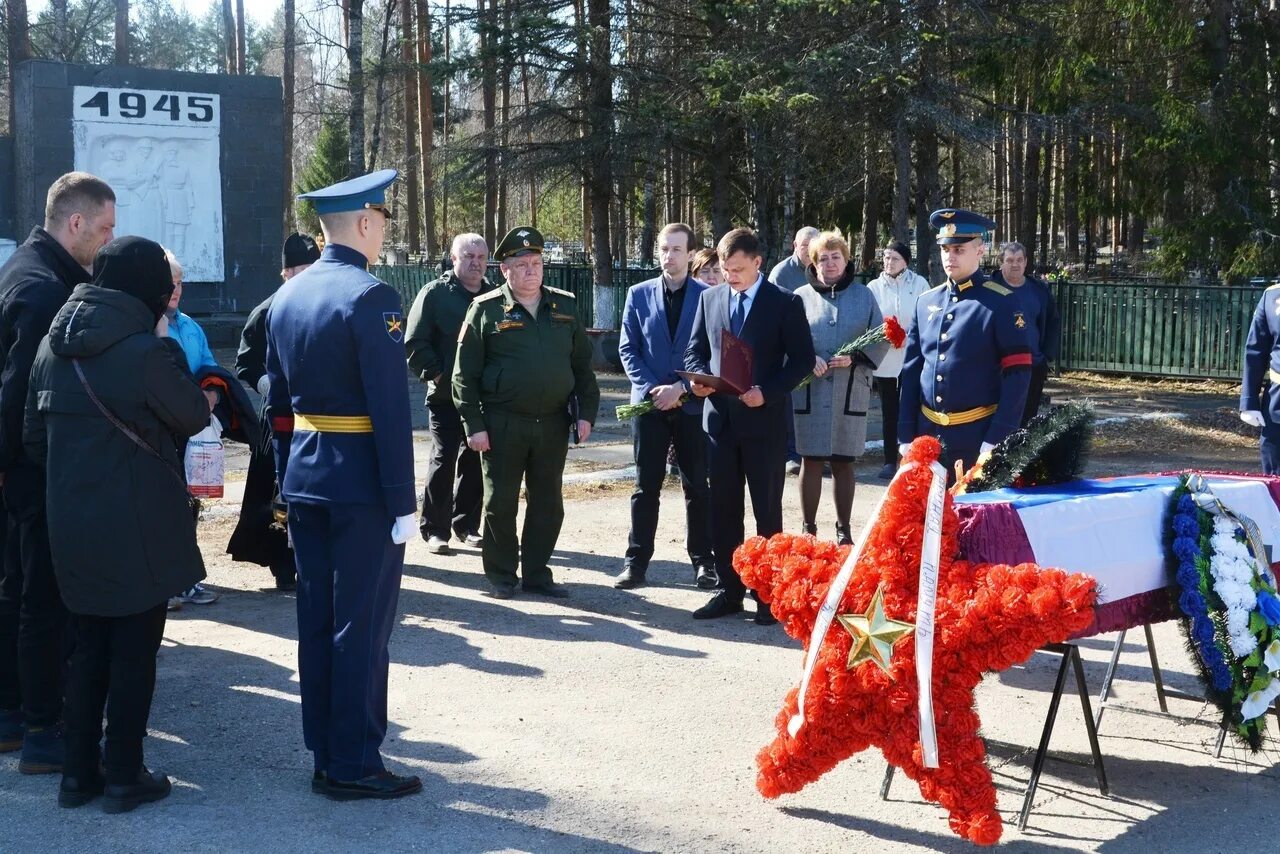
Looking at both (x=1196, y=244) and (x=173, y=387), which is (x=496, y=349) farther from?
(x=1196, y=244)

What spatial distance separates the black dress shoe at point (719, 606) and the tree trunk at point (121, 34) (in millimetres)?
33529

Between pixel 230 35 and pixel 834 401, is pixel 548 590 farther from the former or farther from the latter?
pixel 230 35

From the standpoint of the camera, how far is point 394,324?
443 cm

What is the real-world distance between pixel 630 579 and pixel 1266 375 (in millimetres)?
3541

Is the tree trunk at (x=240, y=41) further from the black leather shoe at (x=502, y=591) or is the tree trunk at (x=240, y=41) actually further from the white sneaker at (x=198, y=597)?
the black leather shoe at (x=502, y=591)

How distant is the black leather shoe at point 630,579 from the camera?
24.9ft

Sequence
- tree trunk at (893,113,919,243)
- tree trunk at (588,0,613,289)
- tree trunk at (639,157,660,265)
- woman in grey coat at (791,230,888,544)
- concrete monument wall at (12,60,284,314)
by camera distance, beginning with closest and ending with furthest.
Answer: woman in grey coat at (791,230,888,544) → tree trunk at (893,113,919,243) → concrete monument wall at (12,60,284,314) → tree trunk at (588,0,613,289) → tree trunk at (639,157,660,265)

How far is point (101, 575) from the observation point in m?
4.27

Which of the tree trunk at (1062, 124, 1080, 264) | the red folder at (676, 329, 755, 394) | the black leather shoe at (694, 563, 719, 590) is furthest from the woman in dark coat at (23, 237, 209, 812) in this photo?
the tree trunk at (1062, 124, 1080, 264)

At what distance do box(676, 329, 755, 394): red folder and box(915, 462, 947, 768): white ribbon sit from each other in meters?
2.62

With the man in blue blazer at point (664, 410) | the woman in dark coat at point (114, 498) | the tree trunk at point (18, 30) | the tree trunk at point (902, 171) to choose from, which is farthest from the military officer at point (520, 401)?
the tree trunk at point (18, 30)

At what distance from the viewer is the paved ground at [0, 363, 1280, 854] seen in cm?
425

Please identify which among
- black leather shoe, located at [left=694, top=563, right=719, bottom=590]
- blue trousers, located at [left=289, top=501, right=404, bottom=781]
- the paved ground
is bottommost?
the paved ground

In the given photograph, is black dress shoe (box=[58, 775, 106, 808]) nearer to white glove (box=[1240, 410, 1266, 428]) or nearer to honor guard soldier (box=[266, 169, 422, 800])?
honor guard soldier (box=[266, 169, 422, 800])
